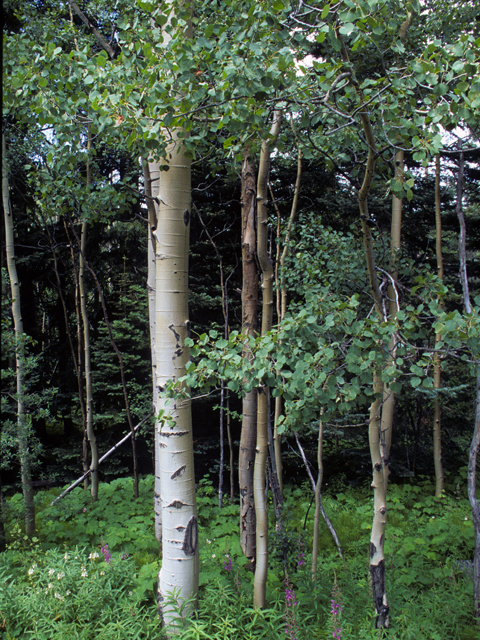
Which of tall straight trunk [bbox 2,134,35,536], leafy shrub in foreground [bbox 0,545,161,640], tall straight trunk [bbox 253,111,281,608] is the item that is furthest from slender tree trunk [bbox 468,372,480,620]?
tall straight trunk [bbox 2,134,35,536]

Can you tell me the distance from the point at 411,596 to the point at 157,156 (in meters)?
3.73

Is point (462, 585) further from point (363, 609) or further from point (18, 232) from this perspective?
point (18, 232)

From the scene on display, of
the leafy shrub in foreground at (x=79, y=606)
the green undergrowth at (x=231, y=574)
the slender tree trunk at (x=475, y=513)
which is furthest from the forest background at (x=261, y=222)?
the leafy shrub in foreground at (x=79, y=606)

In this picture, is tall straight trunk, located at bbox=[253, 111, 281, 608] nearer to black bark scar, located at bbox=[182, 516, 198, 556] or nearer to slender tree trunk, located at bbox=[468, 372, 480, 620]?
black bark scar, located at bbox=[182, 516, 198, 556]

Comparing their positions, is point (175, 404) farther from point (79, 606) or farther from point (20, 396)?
point (20, 396)

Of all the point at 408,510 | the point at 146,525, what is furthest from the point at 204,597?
the point at 408,510

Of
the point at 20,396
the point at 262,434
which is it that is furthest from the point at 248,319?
the point at 20,396

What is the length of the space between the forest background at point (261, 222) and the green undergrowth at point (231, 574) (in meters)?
0.34

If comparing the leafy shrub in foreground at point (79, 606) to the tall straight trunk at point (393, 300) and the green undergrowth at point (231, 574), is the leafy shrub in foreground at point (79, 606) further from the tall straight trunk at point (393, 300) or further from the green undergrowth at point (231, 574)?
the tall straight trunk at point (393, 300)

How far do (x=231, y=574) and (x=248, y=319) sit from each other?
Result: 75.6 inches

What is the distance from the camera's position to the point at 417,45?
4543 mm

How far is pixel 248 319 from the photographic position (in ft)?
11.3

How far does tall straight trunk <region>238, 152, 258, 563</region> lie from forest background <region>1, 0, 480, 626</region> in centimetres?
4

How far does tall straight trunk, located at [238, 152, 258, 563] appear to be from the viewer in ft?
11.1
